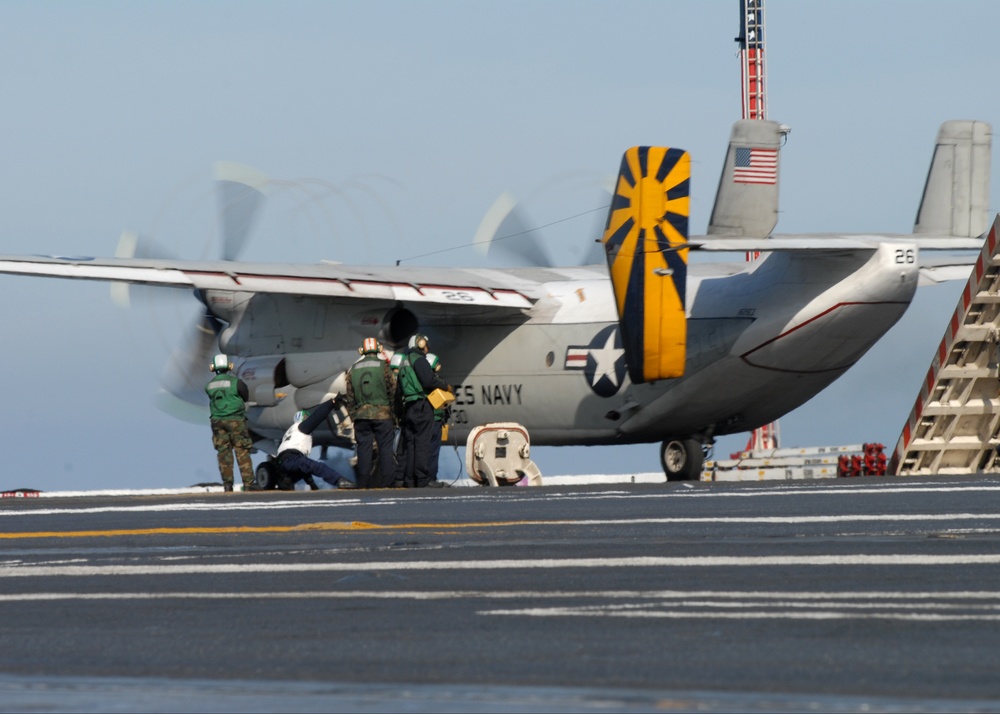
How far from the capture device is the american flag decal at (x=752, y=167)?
2317 cm

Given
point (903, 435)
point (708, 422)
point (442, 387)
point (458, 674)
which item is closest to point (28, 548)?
point (458, 674)

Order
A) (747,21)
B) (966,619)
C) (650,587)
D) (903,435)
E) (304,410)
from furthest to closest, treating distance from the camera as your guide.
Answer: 1. (747,21)
2. (304,410)
3. (903,435)
4. (650,587)
5. (966,619)

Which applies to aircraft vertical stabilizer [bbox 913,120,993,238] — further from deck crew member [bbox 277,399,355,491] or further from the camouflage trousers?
the camouflage trousers

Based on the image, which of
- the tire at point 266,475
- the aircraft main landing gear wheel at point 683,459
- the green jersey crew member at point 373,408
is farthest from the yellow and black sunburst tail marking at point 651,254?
the tire at point 266,475

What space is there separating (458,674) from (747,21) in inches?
1552

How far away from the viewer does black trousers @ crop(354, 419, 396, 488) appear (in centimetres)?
2178

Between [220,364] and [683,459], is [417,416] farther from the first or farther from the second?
[683,459]

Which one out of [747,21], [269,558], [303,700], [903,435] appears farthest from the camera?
[747,21]

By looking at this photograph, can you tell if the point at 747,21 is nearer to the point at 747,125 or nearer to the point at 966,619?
the point at 747,125

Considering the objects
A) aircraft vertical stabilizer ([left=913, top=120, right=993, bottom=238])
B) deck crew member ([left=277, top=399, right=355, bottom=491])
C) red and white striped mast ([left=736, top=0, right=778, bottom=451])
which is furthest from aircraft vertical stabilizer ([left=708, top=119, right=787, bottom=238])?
red and white striped mast ([left=736, top=0, right=778, bottom=451])

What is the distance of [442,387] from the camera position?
22438 mm

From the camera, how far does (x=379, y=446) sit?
21.9 metres

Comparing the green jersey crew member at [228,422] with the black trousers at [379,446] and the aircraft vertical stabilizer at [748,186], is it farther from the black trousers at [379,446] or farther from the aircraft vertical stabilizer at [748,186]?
the aircraft vertical stabilizer at [748,186]

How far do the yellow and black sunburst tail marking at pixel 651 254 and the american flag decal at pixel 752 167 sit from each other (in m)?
1.80
